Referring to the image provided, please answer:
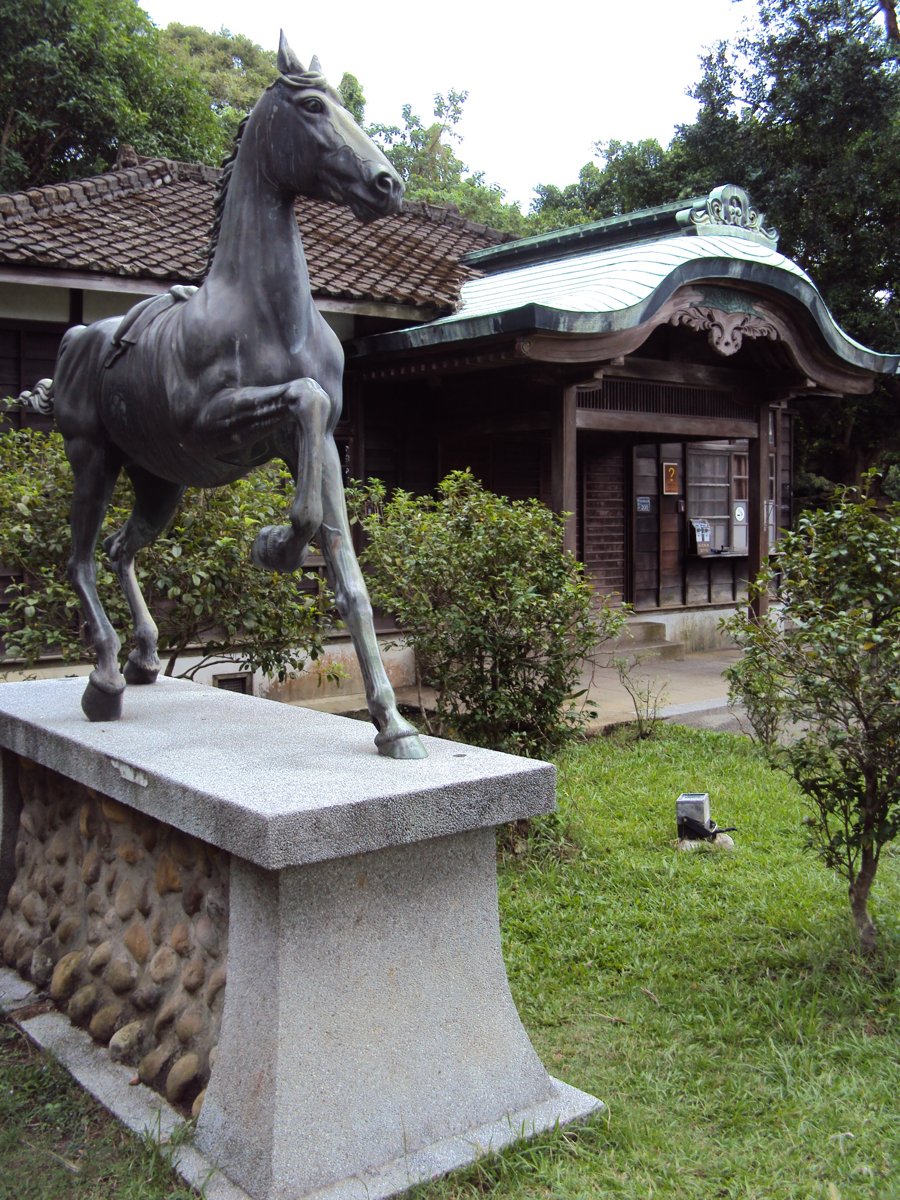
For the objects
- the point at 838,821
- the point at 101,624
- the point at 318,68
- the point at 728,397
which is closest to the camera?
the point at 318,68

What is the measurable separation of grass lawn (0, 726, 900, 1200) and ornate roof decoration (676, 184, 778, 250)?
7.12 m

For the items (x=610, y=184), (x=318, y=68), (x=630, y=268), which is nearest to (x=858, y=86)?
(x=610, y=184)

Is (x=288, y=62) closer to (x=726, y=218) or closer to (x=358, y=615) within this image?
(x=358, y=615)

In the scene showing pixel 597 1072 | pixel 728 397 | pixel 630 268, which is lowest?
pixel 597 1072

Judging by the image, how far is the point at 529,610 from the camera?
20.2 ft

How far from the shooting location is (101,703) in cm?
389

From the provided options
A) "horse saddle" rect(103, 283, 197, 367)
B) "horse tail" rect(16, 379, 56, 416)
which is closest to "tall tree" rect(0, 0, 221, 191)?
"horse tail" rect(16, 379, 56, 416)

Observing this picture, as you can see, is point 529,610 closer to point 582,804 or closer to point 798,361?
point 582,804

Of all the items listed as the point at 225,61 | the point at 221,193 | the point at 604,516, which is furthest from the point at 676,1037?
the point at 225,61

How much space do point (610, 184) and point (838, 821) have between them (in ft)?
57.8

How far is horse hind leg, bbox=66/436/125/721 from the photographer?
3.90 metres

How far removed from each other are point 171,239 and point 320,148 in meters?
6.57

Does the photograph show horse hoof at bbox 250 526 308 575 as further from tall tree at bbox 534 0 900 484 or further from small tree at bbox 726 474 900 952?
tall tree at bbox 534 0 900 484

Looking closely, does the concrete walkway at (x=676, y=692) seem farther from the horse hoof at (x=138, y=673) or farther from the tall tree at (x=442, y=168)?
the tall tree at (x=442, y=168)
